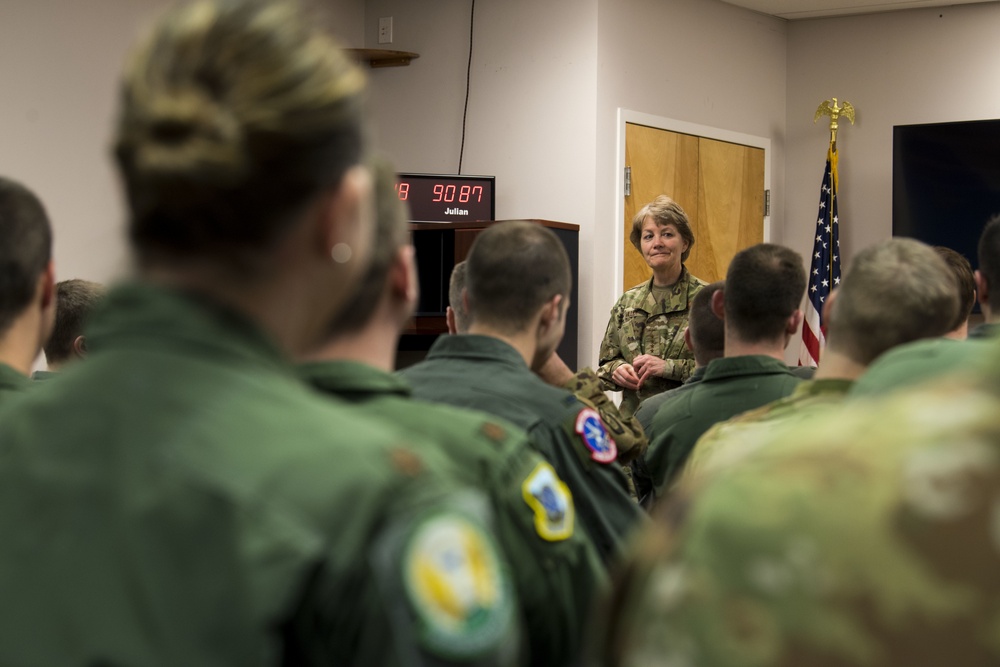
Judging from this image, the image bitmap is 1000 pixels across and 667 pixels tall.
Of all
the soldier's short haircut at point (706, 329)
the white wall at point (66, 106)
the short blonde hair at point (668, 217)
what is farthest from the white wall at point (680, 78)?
the soldier's short haircut at point (706, 329)

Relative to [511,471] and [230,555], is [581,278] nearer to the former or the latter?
[511,471]

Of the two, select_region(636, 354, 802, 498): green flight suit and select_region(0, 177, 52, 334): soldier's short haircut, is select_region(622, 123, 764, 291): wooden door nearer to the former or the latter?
select_region(636, 354, 802, 498): green flight suit

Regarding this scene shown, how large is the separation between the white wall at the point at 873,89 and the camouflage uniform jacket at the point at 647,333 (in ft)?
9.01

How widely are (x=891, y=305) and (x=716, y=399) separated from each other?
2.04ft

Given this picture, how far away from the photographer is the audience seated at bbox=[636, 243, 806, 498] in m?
2.54

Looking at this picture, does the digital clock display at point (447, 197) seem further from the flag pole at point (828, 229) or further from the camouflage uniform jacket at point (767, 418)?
the camouflage uniform jacket at point (767, 418)

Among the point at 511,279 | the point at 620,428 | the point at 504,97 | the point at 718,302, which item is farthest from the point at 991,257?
the point at 504,97

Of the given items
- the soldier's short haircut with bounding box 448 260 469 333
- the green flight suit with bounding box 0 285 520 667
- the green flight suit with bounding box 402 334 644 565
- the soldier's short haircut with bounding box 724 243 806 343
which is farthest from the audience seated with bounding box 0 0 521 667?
the soldier's short haircut with bounding box 724 243 806 343

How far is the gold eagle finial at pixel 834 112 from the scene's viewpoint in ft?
22.5

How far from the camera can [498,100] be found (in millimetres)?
6266

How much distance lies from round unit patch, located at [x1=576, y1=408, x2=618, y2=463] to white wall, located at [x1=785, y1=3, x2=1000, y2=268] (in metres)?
5.45

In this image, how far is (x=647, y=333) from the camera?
4691 millimetres

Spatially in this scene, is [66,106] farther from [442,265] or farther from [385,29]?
[385,29]

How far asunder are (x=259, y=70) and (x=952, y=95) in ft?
21.8
